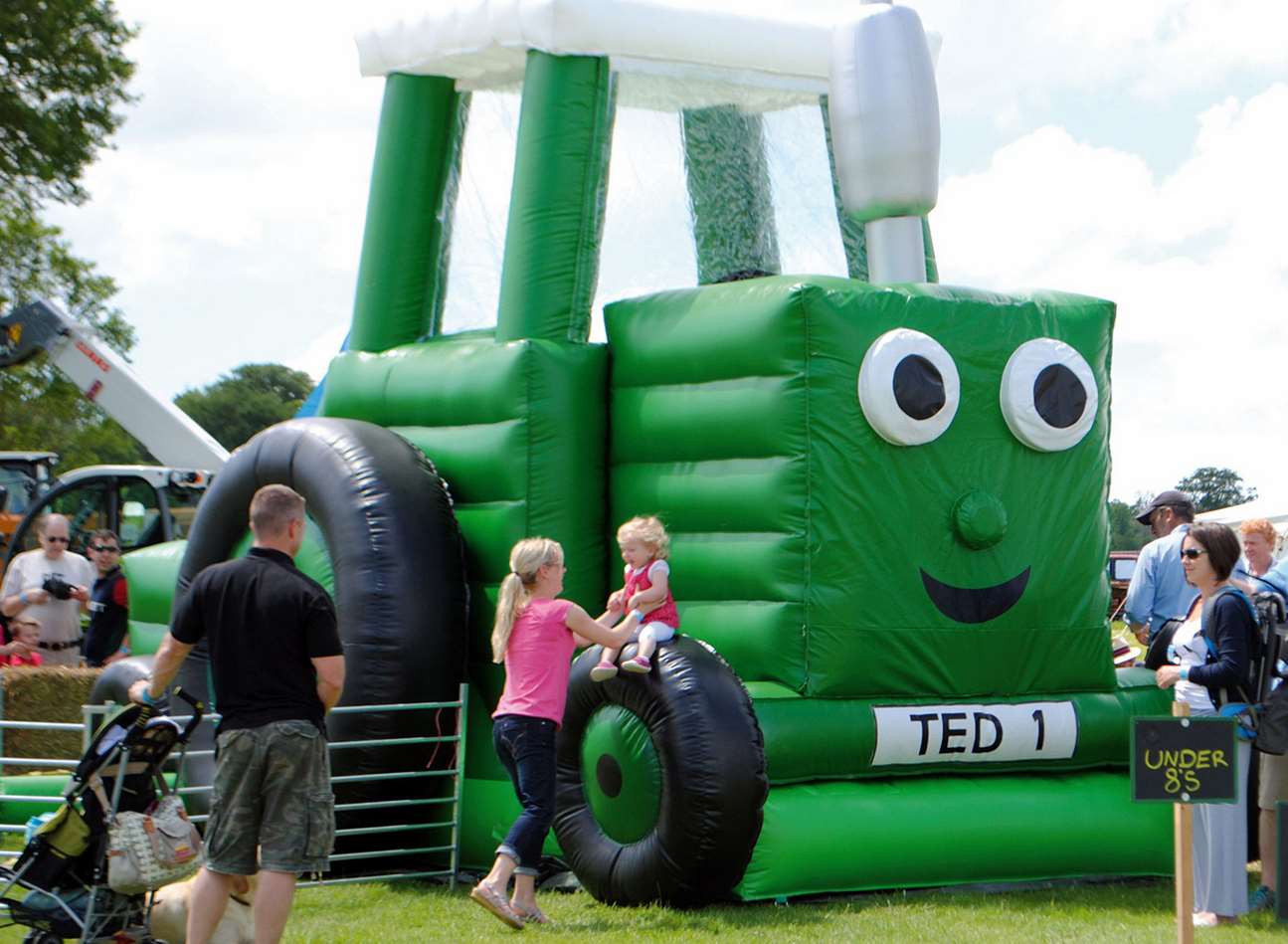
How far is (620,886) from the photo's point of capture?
244 inches

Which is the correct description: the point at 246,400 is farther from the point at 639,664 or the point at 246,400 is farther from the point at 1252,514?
the point at 639,664

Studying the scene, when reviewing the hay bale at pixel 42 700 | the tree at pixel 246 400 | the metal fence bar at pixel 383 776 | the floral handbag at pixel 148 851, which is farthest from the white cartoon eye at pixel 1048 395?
the tree at pixel 246 400

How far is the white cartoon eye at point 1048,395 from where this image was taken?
7.00 metres

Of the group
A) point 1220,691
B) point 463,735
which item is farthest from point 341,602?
point 1220,691

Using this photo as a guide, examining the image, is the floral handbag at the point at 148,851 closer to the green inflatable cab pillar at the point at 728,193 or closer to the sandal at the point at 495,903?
the sandal at the point at 495,903

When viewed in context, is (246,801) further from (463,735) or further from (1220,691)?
(1220,691)

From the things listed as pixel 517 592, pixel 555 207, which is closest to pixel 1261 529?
pixel 555 207

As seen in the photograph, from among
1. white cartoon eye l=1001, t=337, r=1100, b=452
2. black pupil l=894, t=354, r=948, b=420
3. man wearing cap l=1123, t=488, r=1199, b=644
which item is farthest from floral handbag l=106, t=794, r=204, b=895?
man wearing cap l=1123, t=488, r=1199, b=644

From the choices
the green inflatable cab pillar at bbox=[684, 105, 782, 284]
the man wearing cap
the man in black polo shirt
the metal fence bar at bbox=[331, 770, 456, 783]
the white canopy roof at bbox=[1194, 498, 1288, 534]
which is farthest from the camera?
the white canopy roof at bbox=[1194, 498, 1288, 534]

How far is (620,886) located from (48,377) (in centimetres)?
2356

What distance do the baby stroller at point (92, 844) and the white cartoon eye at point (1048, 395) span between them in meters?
3.44

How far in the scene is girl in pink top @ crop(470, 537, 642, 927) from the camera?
589cm

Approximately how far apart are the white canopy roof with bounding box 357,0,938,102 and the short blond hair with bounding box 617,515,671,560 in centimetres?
215

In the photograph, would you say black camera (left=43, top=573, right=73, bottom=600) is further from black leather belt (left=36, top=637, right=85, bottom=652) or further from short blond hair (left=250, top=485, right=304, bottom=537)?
short blond hair (left=250, top=485, right=304, bottom=537)
